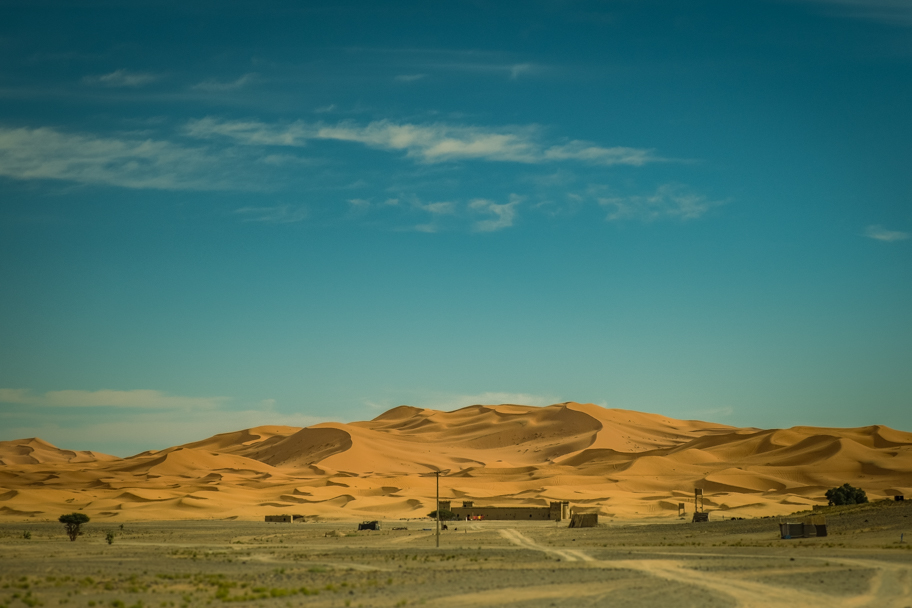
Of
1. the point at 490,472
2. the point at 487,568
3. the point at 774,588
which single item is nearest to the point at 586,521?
the point at 487,568

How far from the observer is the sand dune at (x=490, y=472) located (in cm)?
8669

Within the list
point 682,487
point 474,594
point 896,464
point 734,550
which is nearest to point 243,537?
point 734,550

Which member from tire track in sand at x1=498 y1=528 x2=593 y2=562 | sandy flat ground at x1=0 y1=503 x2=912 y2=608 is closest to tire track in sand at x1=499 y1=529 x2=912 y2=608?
sandy flat ground at x1=0 y1=503 x2=912 y2=608

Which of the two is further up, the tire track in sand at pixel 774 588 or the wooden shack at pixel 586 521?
the tire track in sand at pixel 774 588

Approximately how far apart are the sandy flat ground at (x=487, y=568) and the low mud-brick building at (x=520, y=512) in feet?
60.3

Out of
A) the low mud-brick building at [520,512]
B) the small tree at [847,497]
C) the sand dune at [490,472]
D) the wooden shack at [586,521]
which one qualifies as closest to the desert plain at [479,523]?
the sand dune at [490,472]

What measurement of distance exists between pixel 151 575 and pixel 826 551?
26520mm

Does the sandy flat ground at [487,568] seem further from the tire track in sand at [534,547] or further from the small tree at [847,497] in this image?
the small tree at [847,497]

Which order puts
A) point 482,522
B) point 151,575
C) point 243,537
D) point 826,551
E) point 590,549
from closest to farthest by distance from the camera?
point 151,575, point 826,551, point 590,549, point 243,537, point 482,522

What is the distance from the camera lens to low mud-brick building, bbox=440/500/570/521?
72312 millimetres

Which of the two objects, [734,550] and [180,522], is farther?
[180,522]

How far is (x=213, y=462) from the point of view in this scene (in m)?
139

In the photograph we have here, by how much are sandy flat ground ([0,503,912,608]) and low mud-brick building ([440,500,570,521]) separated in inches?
724

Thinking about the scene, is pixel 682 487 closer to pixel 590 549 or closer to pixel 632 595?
pixel 590 549
